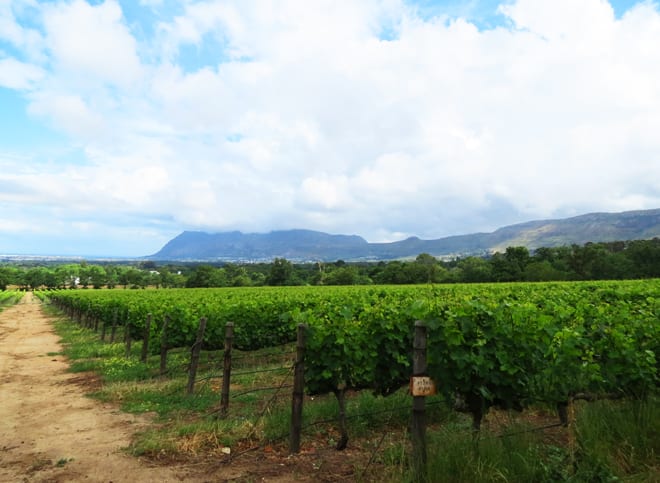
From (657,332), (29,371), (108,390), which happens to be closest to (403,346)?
(657,332)

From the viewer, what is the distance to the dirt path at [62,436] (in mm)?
5480

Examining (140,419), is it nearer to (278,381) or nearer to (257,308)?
(278,381)

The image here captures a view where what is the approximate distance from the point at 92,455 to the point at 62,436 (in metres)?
1.45

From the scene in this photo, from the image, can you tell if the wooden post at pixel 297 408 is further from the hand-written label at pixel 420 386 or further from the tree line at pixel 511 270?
the tree line at pixel 511 270

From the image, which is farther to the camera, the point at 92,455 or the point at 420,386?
the point at 92,455

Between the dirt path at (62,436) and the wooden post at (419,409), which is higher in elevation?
the wooden post at (419,409)

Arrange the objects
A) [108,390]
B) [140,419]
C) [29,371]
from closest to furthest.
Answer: [140,419], [108,390], [29,371]

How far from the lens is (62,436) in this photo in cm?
717

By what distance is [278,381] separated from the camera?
10805 millimetres

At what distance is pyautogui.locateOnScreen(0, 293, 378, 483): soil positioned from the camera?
5266 millimetres

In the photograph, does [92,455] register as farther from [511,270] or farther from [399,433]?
[511,270]

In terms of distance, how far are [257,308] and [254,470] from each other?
9.61 metres

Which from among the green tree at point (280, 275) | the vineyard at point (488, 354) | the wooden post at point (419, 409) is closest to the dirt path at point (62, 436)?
the vineyard at point (488, 354)

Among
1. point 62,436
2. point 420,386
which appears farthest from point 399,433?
point 62,436
